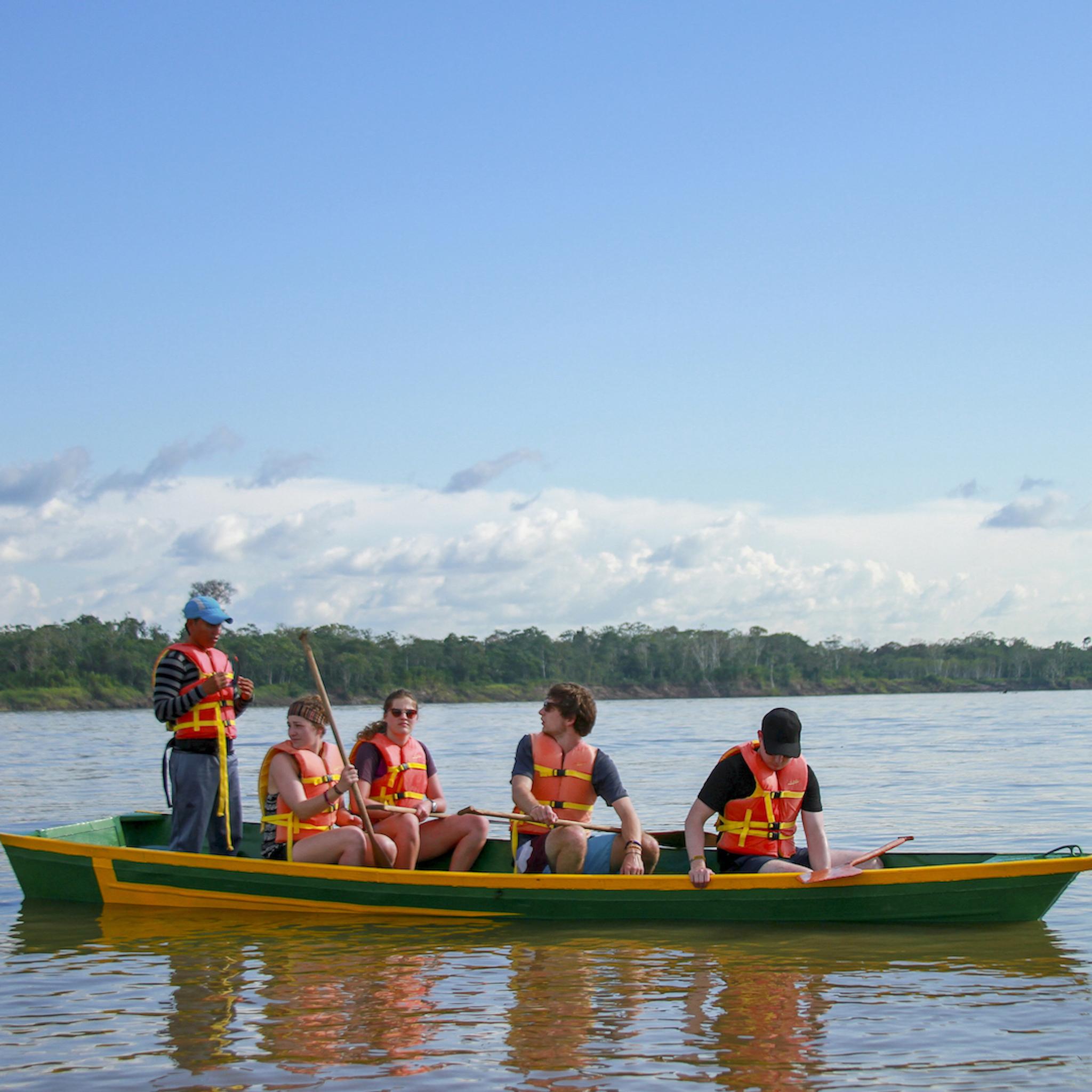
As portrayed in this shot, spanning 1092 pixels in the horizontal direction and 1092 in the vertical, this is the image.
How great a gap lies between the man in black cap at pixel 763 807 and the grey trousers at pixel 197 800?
9.27ft

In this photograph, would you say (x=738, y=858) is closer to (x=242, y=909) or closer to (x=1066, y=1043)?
(x=1066, y=1043)

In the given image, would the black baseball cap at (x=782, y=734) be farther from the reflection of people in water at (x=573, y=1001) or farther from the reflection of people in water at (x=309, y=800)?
the reflection of people in water at (x=309, y=800)

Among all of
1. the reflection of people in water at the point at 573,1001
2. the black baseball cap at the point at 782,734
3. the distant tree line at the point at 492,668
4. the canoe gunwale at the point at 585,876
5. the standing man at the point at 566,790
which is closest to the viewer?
the reflection of people in water at the point at 573,1001

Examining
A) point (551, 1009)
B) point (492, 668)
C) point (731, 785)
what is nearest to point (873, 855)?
point (731, 785)

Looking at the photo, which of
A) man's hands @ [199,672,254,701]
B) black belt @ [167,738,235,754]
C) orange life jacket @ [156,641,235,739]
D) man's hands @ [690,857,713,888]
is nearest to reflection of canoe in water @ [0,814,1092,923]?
man's hands @ [690,857,713,888]

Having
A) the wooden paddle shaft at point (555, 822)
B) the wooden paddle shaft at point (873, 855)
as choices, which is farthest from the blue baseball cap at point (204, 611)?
the wooden paddle shaft at point (873, 855)

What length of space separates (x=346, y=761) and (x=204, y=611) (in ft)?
4.14

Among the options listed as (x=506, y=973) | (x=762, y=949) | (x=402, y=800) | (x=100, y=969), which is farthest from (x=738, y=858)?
(x=100, y=969)

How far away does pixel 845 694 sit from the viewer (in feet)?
334

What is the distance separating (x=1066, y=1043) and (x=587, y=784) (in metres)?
2.87

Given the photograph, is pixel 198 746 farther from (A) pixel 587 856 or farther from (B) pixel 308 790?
(A) pixel 587 856

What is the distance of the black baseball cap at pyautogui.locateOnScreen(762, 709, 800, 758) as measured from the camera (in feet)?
21.2

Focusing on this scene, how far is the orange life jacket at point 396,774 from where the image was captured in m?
7.72

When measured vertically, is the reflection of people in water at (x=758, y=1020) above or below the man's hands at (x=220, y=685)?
below
